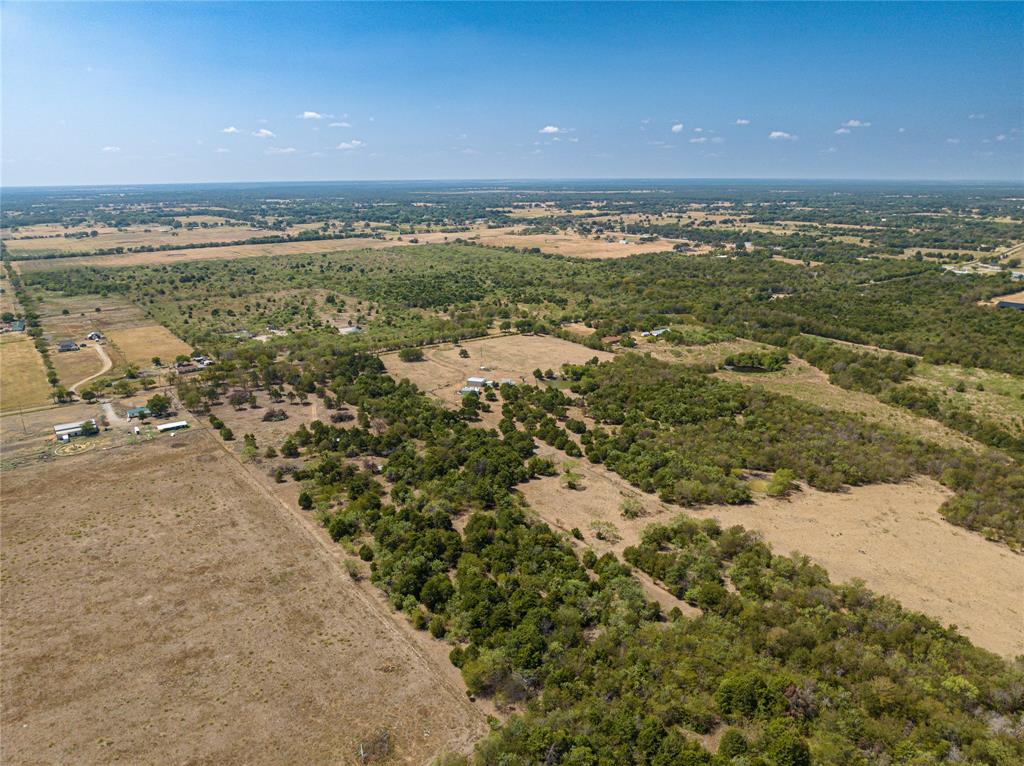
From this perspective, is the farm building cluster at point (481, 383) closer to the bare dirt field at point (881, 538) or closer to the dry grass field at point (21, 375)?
the bare dirt field at point (881, 538)

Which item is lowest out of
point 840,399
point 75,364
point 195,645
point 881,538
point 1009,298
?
point 195,645

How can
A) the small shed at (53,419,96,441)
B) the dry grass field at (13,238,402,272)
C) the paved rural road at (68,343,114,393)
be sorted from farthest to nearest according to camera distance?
the dry grass field at (13,238,402,272) < the paved rural road at (68,343,114,393) < the small shed at (53,419,96,441)

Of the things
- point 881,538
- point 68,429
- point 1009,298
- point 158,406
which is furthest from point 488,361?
point 1009,298

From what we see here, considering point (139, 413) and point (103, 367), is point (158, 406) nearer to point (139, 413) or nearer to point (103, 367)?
point (139, 413)

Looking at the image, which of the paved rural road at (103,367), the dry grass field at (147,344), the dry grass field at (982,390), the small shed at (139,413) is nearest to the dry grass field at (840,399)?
the dry grass field at (982,390)

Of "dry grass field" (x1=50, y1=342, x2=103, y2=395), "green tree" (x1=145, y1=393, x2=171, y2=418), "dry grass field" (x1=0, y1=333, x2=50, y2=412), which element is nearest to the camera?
"green tree" (x1=145, y1=393, x2=171, y2=418)

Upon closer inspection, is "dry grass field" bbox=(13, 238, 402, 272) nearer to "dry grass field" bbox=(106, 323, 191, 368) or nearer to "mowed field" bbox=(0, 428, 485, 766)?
"dry grass field" bbox=(106, 323, 191, 368)

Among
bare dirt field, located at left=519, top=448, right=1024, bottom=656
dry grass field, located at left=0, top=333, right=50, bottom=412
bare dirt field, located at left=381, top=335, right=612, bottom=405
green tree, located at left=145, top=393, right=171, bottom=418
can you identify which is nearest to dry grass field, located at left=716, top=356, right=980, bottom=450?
bare dirt field, located at left=519, top=448, right=1024, bottom=656
